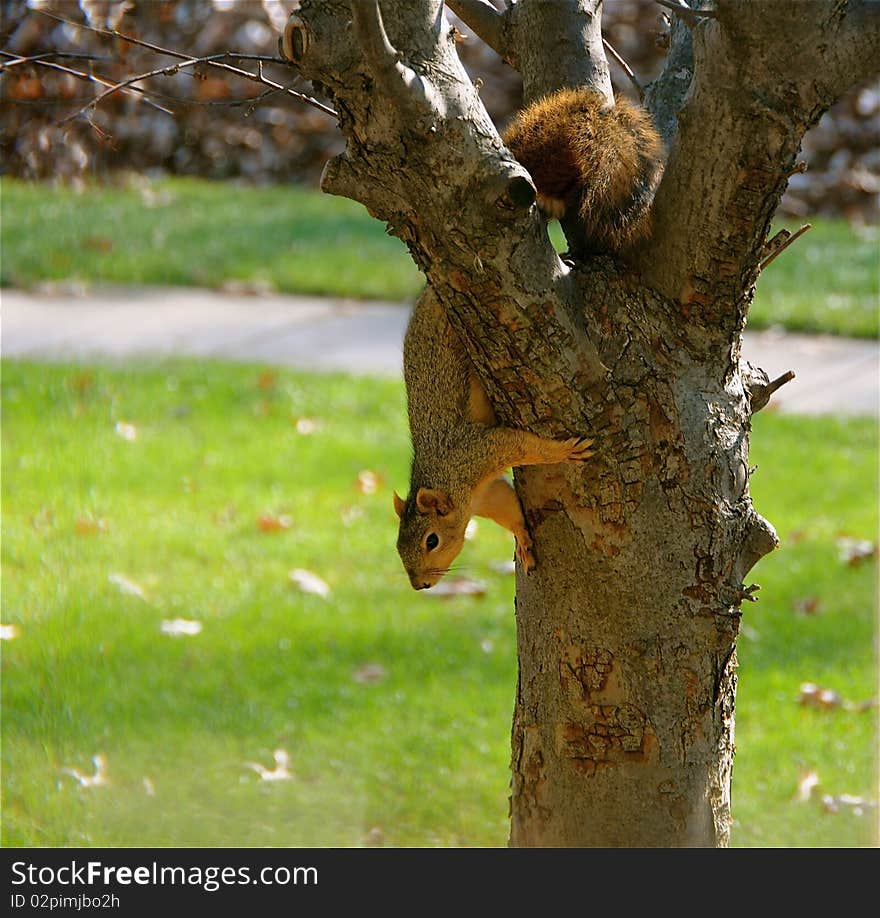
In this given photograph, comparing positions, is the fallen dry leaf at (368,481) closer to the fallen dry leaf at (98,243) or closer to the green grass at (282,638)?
the green grass at (282,638)

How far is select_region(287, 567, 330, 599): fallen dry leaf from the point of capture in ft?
14.2

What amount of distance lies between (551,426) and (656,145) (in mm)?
538

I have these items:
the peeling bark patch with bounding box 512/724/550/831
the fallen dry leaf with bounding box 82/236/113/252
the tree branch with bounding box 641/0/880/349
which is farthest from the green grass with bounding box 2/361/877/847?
the fallen dry leaf with bounding box 82/236/113/252

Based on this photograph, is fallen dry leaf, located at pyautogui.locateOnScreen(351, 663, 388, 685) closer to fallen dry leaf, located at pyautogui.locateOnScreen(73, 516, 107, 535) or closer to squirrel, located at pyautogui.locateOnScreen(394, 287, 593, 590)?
fallen dry leaf, located at pyautogui.locateOnScreen(73, 516, 107, 535)

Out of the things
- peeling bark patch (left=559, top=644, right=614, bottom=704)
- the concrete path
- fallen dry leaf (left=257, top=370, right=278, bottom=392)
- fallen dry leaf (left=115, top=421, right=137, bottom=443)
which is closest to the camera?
peeling bark patch (left=559, top=644, right=614, bottom=704)

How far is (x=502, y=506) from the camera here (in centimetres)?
244

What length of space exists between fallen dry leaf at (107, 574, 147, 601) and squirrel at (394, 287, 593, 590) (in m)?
1.86

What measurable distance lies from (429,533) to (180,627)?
5.55ft

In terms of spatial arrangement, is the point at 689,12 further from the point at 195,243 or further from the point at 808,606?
the point at 195,243

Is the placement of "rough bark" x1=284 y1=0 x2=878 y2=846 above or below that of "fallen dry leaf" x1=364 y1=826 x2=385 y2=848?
above

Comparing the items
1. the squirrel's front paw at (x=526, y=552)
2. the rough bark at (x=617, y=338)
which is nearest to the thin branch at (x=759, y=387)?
the rough bark at (x=617, y=338)

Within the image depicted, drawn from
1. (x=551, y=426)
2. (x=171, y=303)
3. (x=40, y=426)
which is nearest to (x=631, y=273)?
(x=551, y=426)

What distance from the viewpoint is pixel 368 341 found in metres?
6.45

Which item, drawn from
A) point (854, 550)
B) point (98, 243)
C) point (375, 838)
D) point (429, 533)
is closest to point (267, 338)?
point (98, 243)
